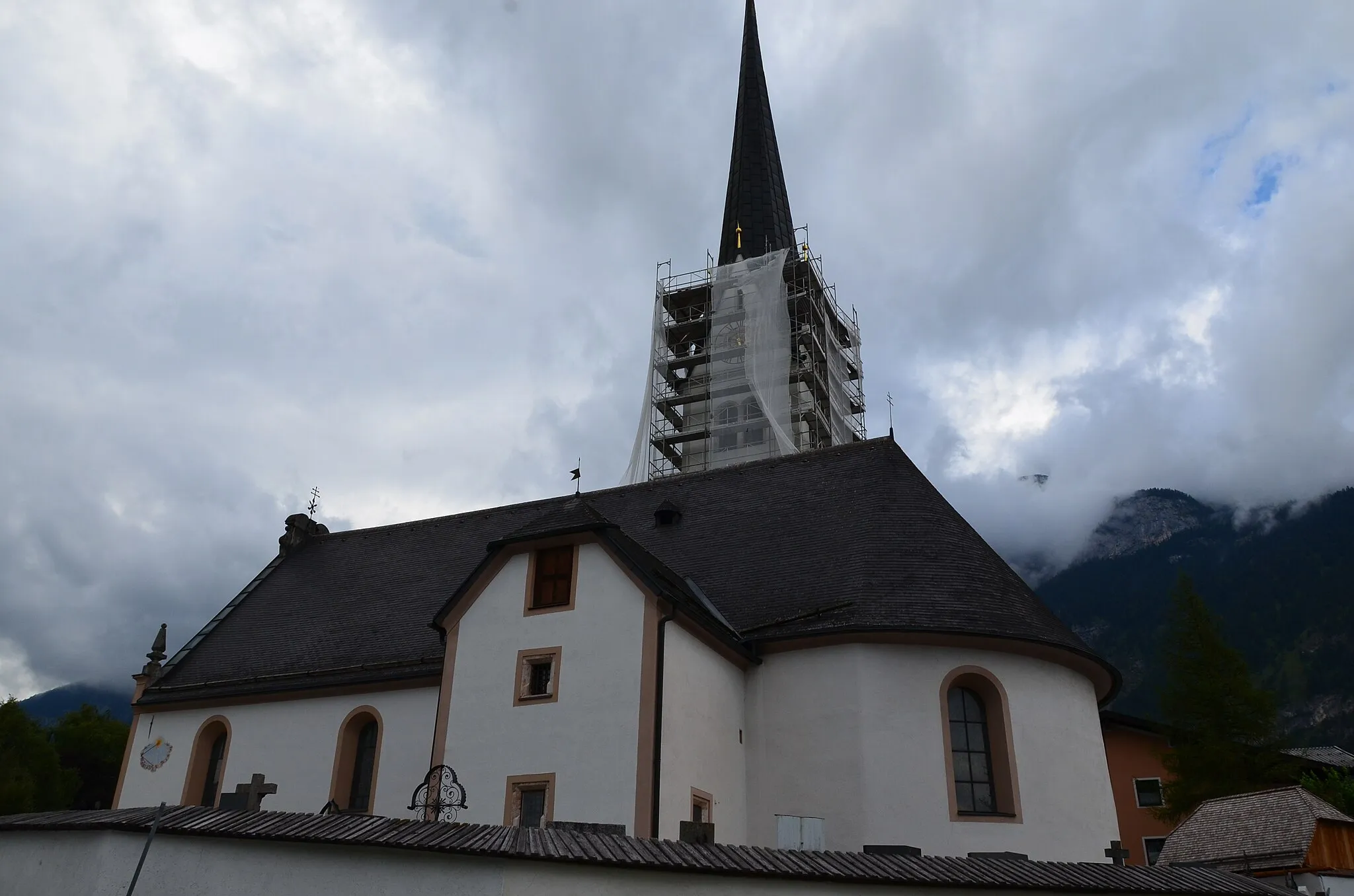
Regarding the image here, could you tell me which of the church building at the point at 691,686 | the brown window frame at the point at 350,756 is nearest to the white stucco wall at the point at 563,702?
the church building at the point at 691,686

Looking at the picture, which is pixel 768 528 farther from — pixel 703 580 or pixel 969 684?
pixel 969 684

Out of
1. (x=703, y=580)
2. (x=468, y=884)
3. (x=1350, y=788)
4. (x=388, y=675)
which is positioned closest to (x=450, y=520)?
(x=388, y=675)

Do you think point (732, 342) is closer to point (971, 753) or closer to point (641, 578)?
point (971, 753)

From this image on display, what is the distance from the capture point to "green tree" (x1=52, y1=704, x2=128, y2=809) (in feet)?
174

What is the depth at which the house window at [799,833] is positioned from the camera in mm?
14469

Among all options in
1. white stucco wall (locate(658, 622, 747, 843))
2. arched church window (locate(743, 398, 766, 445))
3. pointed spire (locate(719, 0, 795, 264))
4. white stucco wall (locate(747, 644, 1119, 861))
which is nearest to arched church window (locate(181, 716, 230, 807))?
white stucco wall (locate(658, 622, 747, 843))

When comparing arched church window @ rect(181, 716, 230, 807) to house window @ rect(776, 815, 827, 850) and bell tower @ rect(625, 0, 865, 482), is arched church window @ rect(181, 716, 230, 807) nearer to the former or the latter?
house window @ rect(776, 815, 827, 850)

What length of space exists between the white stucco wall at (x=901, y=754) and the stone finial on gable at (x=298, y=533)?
1647 centimetres

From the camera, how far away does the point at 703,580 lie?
22.9 metres

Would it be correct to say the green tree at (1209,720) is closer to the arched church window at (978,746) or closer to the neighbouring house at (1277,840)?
the neighbouring house at (1277,840)

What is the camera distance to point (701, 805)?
18.2 metres

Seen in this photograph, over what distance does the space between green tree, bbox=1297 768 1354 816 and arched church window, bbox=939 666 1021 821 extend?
15.2 meters

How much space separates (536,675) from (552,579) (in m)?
1.67

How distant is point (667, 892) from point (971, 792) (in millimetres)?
9333
